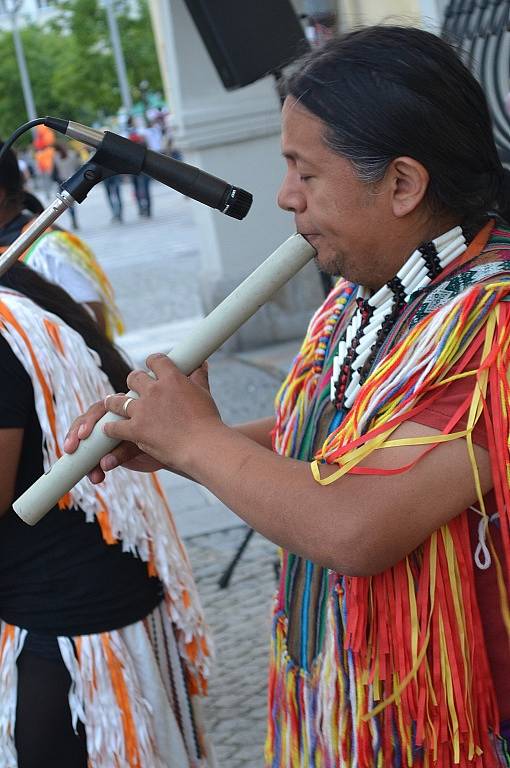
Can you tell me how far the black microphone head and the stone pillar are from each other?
6.04 meters

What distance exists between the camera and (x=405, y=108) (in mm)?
1312

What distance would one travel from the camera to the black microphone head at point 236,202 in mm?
1476

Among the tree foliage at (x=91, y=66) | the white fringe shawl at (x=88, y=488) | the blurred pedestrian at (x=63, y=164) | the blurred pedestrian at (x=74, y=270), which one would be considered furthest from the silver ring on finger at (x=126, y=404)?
the tree foliage at (x=91, y=66)

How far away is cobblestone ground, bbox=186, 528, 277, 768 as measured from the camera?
10.4 feet

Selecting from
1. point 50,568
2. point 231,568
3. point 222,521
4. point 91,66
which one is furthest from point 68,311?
point 91,66

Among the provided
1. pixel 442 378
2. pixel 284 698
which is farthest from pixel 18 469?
pixel 442 378

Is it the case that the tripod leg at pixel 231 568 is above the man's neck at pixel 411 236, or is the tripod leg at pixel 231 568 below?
above

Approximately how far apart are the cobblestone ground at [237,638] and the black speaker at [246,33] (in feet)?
6.21

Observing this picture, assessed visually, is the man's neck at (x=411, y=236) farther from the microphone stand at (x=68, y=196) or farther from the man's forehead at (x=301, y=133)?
the microphone stand at (x=68, y=196)

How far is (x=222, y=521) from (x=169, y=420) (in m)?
3.51

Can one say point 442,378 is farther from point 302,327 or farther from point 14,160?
point 302,327

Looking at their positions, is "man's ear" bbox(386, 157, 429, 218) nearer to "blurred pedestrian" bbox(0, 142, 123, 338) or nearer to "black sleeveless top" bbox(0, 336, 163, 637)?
"black sleeveless top" bbox(0, 336, 163, 637)

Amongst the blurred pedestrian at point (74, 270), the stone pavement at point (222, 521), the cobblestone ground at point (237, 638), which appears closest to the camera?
the cobblestone ground at point (237, 638)

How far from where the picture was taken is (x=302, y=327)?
8.01m
